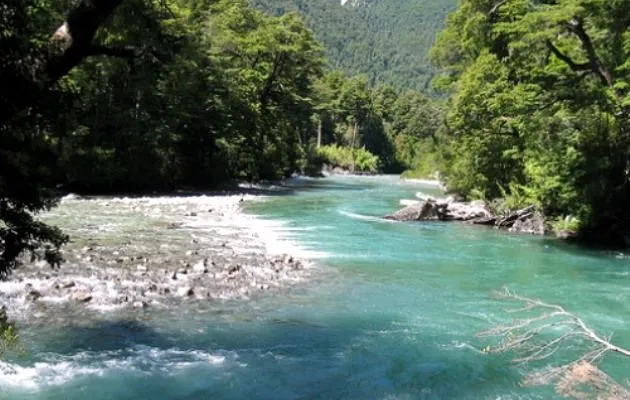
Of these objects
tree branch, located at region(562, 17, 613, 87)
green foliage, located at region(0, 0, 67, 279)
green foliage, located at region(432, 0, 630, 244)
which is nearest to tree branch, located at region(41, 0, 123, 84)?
green foliage, located at region(0, 0, 67, 279)

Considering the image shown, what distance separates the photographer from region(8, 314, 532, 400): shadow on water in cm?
748

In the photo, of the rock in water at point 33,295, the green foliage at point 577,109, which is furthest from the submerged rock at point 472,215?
the rock in water at point 33,295

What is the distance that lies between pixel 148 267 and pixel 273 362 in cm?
627

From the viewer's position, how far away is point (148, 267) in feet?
45.4

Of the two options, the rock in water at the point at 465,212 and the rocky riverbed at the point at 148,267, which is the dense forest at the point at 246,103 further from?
the rocky riverbed at the point at 148,267

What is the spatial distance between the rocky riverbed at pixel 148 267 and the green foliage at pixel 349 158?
62284 mm

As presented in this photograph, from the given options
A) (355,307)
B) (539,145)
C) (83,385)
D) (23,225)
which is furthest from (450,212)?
A: (23,225)

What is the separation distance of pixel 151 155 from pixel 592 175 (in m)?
24.3

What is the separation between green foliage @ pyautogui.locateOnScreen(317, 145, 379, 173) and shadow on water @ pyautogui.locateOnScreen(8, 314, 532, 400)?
243 feet

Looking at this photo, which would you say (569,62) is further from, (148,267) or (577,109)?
(148,267)

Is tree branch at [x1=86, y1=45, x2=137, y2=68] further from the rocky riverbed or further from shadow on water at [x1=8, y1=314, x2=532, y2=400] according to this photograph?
the rocky riverbed

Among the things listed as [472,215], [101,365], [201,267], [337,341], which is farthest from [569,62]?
[101,365]

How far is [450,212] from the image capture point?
28.0 m

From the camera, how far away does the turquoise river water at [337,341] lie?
7.58 metres
